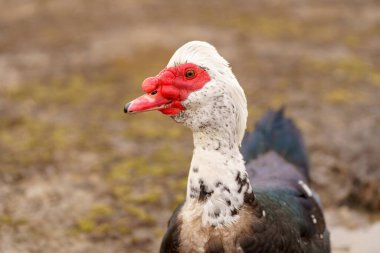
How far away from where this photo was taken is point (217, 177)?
3123mm

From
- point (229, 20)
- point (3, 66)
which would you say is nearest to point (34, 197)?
point (3, 66)

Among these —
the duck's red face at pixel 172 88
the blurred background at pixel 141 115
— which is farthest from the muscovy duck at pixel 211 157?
the blurred background at pixel 141 115

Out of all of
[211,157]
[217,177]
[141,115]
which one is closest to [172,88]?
[211,157]

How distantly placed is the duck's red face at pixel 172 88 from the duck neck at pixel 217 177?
8.2 inches

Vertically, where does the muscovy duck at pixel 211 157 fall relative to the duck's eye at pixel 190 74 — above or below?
below

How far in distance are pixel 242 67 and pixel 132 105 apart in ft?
15.7

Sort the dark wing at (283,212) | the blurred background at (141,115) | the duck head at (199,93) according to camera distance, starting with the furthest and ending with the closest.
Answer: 1. the blurred background at (141,115)
2. the dark wing at (283,212)
3. the duck head at (199,93)

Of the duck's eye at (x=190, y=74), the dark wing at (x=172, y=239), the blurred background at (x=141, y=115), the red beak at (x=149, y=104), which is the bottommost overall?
the dark wing at (x=172, y=239)

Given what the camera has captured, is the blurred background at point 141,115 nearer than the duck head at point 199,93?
No

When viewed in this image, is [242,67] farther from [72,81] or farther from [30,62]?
[30,62]

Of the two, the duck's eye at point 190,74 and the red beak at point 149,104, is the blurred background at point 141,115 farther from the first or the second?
the duck's eye at point 190,74

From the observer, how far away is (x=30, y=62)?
7.82m

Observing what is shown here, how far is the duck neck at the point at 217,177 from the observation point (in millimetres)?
3121

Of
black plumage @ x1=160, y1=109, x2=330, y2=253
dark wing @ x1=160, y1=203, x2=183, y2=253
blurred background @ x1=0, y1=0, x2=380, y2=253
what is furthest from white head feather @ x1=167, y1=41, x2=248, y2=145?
blurred background @ x1=0, y1=0, x2=380, y2=253
